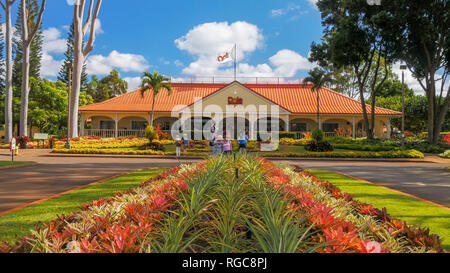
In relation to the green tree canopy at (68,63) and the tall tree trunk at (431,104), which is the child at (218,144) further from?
the green tree canopy at (68,63)

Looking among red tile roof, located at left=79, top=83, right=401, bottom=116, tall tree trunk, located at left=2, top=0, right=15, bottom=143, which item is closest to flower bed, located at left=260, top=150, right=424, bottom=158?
red tile roof, located at left=79, top=83, right=401, bottom=116

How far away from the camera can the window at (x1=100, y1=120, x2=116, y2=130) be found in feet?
114

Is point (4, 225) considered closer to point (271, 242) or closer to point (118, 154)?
point (271, 242)

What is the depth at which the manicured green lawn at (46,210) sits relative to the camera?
3975 millimetres

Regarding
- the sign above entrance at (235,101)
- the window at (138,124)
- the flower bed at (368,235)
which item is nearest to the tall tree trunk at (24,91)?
the window at (138,124)

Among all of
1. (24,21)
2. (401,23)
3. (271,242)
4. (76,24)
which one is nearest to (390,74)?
(401,23)

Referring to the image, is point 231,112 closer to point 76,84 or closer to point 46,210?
point 76,84

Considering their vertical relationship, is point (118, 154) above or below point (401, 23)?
below

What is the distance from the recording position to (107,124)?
3488 cm

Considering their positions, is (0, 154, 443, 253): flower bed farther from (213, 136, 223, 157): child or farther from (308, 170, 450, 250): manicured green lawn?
(213, 136, 223, 157): child
